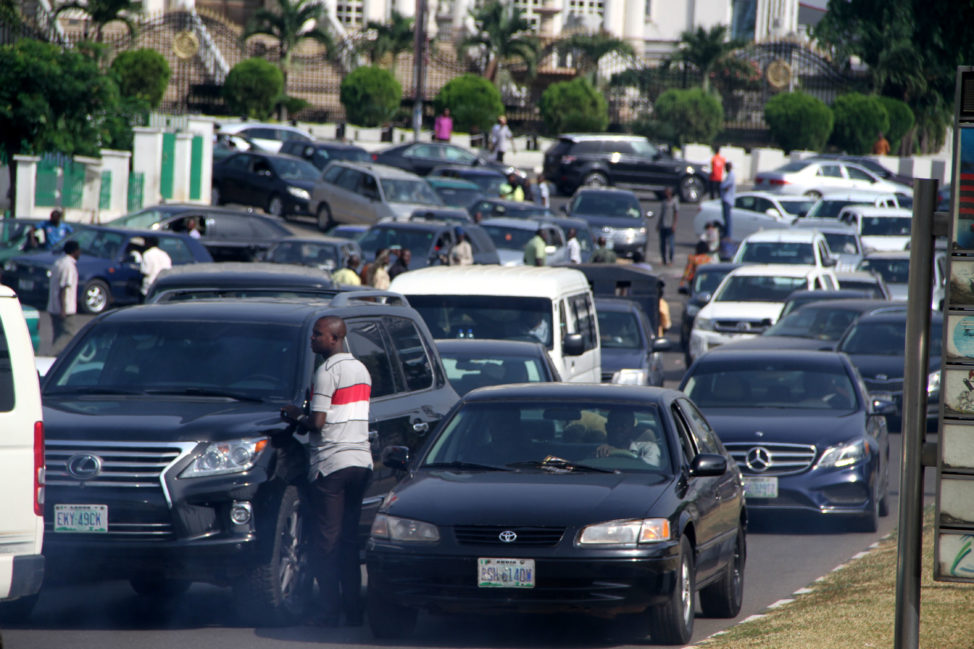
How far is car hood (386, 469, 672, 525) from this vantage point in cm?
851

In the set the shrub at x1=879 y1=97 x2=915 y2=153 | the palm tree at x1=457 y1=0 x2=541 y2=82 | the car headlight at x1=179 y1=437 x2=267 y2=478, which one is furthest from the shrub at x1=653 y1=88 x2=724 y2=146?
the car headlight at x1=179 y1=437 x2=267 y2=478

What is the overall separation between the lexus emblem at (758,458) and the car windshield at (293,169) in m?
27.7

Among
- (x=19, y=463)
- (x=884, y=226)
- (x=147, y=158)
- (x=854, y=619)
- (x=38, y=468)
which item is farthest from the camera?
(x=147, y=158)

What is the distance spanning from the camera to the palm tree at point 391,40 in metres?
62.1

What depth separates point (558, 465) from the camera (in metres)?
9.27

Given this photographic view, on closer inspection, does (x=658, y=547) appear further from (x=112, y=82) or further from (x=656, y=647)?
(x=112, y=82)

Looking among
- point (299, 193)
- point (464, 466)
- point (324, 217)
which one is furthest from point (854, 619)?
point (299, 193)

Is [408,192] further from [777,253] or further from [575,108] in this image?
[575,108]

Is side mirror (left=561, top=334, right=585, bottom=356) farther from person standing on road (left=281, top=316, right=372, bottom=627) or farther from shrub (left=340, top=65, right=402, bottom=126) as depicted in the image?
shrub (left=340, top=65, right=402, bottom=126)

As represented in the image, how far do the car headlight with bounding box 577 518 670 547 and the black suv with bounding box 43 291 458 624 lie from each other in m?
1.78

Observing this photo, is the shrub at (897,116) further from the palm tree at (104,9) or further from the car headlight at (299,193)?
the car headlight at (299,193)

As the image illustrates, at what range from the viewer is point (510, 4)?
235ft

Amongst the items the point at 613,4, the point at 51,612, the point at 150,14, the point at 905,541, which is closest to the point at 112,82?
the point at 150,14

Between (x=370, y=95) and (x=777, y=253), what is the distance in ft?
96.3
